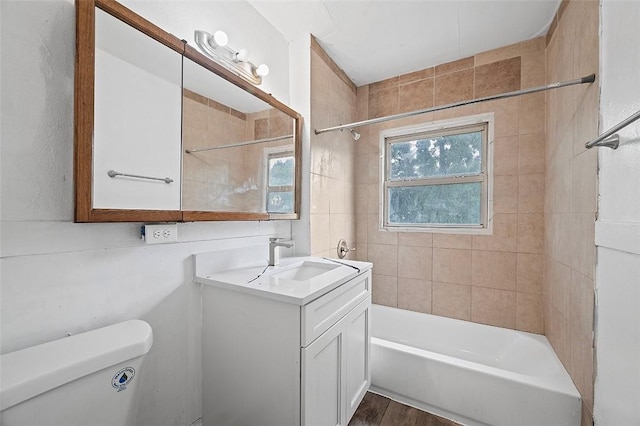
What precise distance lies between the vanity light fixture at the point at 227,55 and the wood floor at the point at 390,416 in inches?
80.3

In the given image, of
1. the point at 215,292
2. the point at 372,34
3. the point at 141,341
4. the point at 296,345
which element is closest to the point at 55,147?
the point at 141,341

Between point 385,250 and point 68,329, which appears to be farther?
point 385,250

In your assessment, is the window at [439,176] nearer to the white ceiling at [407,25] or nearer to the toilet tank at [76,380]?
the white ceiling at [407,25]

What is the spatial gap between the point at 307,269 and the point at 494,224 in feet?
4.96

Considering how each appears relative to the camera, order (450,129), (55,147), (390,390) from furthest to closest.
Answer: (450,129)
(390,390)
(55,147)

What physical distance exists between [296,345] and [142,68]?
122 cm

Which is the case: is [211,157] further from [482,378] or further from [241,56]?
[482,378]

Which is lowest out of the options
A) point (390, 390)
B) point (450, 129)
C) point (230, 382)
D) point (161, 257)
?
point (390, 390)

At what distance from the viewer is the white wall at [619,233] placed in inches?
33.3

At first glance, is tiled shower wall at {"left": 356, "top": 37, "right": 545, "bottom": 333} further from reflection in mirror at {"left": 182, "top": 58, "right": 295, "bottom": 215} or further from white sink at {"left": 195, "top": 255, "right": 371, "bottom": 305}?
reflection in mirror at {"left": 182, "top": 58, "right": 295, "bottom": 215}

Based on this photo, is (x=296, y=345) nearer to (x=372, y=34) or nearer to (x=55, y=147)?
(x=55, y=147)

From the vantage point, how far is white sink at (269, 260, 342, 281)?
161 cm

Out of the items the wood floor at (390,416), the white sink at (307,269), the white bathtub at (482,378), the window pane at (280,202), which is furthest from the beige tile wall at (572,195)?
the window pane at (280,202)

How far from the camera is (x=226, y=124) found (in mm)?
1391
